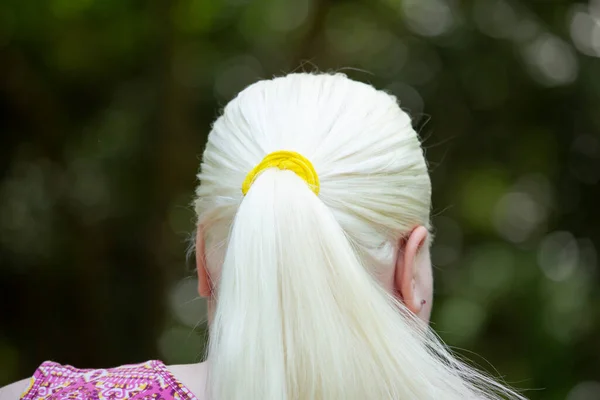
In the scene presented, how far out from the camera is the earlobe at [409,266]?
1.06m

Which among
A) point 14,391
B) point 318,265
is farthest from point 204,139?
point 318,265

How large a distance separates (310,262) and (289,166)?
0.12 meters

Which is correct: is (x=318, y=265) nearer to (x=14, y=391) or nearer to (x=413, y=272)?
(x=413, y=272)

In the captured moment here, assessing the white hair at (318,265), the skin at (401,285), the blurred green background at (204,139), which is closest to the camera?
the white hair at (318,265)

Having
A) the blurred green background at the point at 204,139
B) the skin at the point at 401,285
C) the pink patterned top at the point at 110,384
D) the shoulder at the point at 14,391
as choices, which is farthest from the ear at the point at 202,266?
the blurred green background at the point at 204,139

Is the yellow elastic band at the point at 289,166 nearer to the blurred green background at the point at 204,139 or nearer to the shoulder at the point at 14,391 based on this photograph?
the shoulder at the point at 14,391

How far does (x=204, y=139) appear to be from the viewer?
10.8 ft

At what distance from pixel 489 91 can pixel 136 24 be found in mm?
1522

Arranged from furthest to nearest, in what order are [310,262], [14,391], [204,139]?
[204,139] → [14,391] → [310,262]

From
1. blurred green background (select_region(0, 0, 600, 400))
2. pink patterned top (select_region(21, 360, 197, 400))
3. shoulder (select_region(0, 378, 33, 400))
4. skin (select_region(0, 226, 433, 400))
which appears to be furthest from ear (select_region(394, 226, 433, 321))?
blurred green background (select_region(0, 0, 600, 400))

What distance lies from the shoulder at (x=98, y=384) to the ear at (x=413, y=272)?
1.06 feet

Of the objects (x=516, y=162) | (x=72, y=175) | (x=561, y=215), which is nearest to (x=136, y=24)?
(x=72, y=175)

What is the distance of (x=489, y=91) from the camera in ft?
11.3

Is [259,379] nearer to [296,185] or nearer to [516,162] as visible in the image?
[296,185]
